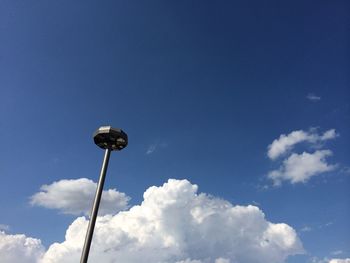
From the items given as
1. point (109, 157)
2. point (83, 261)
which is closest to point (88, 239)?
point (83, 261)

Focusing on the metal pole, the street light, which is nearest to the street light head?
the street light

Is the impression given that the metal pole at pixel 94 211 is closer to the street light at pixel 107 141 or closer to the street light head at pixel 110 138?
the street light at pixel 107 141

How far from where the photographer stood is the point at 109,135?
15.0 m

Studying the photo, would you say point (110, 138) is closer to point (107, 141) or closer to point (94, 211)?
point (107, 141)

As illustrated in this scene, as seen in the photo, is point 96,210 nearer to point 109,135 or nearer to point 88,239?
point 88,239

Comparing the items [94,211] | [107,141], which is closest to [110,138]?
[107,141]

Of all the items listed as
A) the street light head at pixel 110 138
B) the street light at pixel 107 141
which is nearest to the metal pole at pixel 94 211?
the street light at pixel 107 141

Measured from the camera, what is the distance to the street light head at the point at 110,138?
49.3ft

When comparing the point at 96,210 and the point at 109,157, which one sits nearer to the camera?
the point at 96,210

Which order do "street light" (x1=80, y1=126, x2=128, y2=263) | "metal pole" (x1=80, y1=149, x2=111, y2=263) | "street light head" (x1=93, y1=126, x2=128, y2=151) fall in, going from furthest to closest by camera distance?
"street light head" (x1=93, y1=126, x2=128, y2=151)
"street light" (x1=80, y1=126, x2=128, y2=263)
"metal pole" (x1=80, y1=149, x2=111, y2=263)

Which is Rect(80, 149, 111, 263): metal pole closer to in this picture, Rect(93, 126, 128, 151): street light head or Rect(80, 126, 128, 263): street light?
Rect(80, 126, 128, 263): street light

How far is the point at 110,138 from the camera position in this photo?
15164 millimetres

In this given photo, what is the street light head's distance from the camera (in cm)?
1502

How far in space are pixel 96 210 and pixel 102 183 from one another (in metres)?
1.10
